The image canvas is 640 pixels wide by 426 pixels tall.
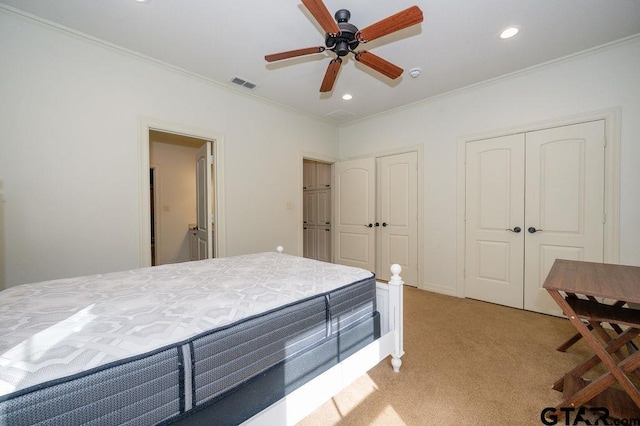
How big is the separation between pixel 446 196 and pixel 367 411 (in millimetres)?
2881

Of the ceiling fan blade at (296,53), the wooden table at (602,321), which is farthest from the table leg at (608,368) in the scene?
the ceiling fan blade at (296,53)

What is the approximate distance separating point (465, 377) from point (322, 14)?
2.54 m

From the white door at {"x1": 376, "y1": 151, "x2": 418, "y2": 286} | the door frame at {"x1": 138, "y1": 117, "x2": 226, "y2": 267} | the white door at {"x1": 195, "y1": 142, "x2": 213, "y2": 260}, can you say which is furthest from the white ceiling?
the white door at {"x1": 376, "y1": 151, "x2": 418, "y2": 286}

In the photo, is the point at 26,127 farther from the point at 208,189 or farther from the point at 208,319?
the point at 208,319

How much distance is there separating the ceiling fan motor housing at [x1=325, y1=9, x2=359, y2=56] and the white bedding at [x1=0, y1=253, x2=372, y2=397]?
1.60 m

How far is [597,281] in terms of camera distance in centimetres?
149

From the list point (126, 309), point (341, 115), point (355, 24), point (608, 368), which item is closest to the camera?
point (126, 309)

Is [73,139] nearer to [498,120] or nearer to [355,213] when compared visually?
[355,213]

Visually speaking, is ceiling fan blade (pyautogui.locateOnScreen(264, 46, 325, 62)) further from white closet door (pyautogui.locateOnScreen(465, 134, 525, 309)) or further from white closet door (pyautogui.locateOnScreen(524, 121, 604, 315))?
white closet door (pyautogui.locateOnScreen(524, 121, 604, 315))

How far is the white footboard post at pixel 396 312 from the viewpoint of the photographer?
5.94 ft

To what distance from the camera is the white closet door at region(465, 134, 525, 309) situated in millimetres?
3025

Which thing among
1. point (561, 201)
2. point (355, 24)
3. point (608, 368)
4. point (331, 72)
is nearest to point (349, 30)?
point (331, 72)

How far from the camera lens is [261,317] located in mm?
1178

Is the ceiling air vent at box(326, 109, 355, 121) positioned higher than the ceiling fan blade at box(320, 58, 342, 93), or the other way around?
the ceiling air vent at box(326, 109, 355, 121)
